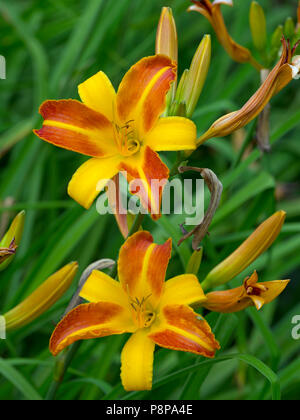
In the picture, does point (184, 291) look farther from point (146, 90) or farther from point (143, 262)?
point (146, 90)

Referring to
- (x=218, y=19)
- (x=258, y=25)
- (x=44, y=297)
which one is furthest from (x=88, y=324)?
(x=258, y=25)

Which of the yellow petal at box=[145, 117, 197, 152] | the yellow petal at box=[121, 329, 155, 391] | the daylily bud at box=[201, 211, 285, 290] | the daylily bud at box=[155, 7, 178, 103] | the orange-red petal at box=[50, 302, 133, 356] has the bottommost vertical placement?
the yellow petal at box=[121, 329, 155, 391]

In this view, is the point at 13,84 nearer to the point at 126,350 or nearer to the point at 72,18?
the point at 72,18

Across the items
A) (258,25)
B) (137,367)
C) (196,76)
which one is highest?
(258,25)

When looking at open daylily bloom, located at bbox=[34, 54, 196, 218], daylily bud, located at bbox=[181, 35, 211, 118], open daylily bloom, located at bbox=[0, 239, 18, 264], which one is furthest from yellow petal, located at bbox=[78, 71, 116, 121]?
open daylily bloom, located at bbox=[0, 239, 18, 264]

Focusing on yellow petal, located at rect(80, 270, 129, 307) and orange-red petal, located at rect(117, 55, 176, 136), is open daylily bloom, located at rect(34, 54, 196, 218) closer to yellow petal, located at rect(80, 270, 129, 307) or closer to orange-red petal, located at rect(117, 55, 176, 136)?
orange-red petal, located at rect(117, 55, 176, 136)

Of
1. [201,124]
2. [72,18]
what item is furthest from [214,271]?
[72,18]
